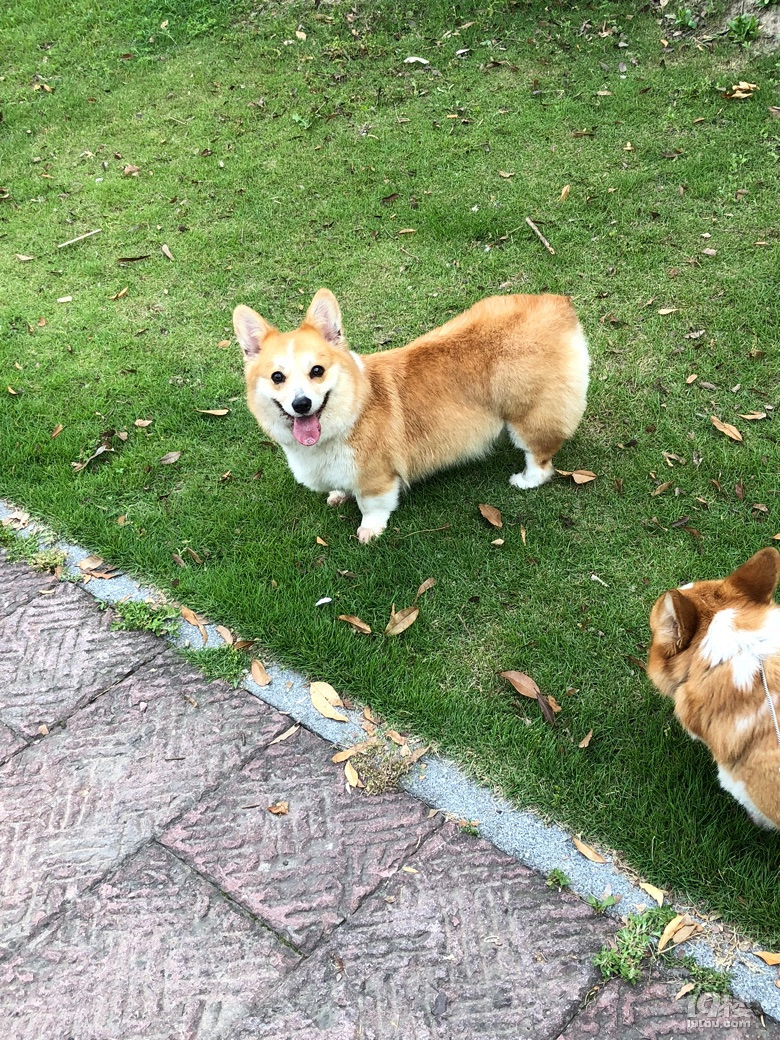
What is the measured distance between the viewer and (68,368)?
566 cm

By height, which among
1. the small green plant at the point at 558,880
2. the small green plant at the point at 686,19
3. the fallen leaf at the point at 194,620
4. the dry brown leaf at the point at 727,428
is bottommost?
the dry brown leaf at the point at 727,428

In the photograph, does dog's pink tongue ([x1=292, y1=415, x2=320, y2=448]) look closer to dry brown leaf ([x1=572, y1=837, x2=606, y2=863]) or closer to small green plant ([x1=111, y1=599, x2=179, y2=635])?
small green plant ([x1=111, y1=599, x2=179, y2=635])

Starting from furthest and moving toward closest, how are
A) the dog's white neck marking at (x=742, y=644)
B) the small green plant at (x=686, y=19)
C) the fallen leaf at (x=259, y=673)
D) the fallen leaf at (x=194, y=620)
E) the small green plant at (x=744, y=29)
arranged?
1. the small green plant at (x=686, y=19)
2. the small green plant at (x=744, y=29)
3. the fallen leaf at (x=194, y=620)
4. the fallen leaf at (x=259, y=673)
5. the dog's white neck marking at (x=742, y=644)

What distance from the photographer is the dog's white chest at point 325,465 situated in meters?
3.89

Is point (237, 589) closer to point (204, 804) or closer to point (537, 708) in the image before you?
point (204, 804)

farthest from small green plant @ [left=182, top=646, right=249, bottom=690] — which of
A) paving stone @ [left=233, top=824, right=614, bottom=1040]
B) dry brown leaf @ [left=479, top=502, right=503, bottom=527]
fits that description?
dry brown leaf @ [left=479, top=502, right=503, bottom=527]

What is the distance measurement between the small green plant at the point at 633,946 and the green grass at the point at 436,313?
0.49ft

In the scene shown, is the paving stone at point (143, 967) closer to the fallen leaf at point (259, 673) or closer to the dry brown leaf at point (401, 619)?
the fallen leaf at point (259, 673)

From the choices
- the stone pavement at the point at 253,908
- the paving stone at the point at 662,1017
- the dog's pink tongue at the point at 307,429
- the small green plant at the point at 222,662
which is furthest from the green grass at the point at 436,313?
the dog's pink tongue at the point at 307,429

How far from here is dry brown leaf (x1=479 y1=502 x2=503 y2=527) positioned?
4.14 meters

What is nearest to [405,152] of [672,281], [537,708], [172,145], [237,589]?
[172,145]

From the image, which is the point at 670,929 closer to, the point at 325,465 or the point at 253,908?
the point at 253,908

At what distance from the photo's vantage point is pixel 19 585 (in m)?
4.18

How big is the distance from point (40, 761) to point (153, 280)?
4.52 meters
